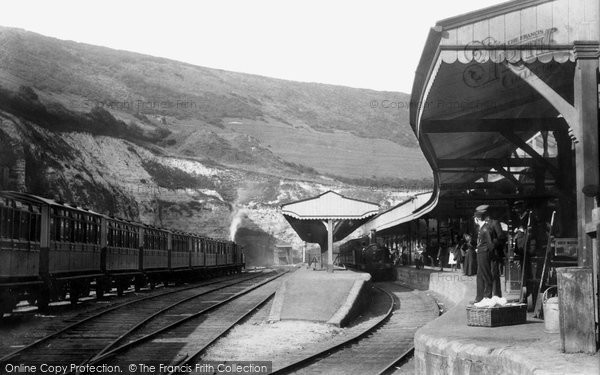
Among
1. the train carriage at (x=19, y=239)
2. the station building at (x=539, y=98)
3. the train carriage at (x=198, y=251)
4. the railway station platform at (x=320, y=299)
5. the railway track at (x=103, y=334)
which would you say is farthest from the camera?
the train carriage at (x=198, y=251)

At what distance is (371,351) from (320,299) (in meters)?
5.01

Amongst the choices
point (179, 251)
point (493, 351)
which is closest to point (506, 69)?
point (493, 351)

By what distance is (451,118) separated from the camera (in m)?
12.0

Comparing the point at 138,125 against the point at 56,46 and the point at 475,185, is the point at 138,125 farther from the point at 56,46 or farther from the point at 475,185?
the point at 475,185

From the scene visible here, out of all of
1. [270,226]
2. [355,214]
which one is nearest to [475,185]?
[355,214]

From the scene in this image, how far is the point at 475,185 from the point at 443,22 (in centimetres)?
1072

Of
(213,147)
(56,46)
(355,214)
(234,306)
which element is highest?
(56,46)

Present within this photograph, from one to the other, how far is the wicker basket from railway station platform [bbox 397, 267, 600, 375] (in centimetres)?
11

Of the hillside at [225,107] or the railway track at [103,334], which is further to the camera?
the hillside at [225,107]

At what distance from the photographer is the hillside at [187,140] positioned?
2378 inches

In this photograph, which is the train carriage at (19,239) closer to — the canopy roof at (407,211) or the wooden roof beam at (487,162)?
the wooden roof beam at (487,162)

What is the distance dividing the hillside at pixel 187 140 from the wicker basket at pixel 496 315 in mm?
36547

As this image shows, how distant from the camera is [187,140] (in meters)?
102

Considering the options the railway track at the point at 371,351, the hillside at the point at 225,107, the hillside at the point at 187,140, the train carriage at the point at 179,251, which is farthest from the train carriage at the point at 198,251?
the hillside at the point at 225,107
